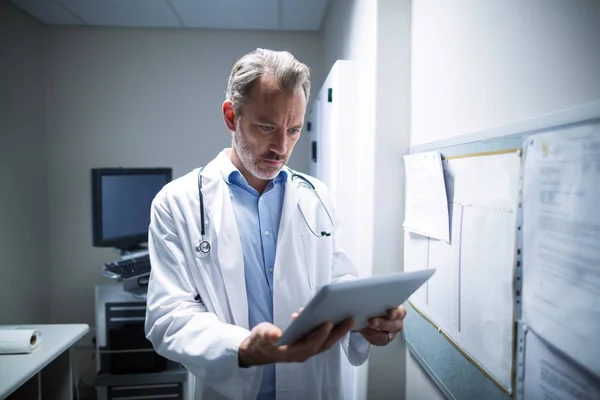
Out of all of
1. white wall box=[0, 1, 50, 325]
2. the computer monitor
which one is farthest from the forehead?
white wall box=[0, 1, 50, 325]

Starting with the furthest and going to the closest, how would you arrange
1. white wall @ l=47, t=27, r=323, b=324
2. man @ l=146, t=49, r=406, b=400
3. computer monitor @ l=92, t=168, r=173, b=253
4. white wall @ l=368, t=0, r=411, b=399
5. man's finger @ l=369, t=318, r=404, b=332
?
Answer: white wall @ l=47, t=27, r=323, b=324 < computer monitor @ l=92, t=168, r=173, b=253 < white wall @ l=368, t=0, r=411, b=399 < man @ l=146, t=49, r=406, b=400 < man's finger @ l=369, t=318, r=404, b=332

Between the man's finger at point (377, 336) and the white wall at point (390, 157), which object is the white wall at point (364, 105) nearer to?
the white wall at point (390, 157)

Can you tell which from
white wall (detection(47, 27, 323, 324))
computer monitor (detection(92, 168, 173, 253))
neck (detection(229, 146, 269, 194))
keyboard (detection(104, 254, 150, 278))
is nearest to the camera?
neck (detection(229, 146, 269, 194))

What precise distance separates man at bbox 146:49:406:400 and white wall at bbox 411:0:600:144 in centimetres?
36

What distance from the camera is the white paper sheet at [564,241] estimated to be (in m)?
0.49

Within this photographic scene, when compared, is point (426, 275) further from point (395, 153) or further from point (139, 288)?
point (139, 288)

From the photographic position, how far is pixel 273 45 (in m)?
2.78

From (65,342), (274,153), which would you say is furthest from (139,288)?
(274,153)

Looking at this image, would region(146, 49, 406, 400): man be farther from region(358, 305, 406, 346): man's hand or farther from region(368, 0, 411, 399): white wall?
region(368, 0, 411, 399): white wall

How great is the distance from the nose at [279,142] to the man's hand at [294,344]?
17.7 inches

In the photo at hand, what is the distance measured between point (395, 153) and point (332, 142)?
0.42 m

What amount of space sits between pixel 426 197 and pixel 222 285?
0.58 metres

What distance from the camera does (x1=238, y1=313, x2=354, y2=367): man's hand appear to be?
2.11 ft

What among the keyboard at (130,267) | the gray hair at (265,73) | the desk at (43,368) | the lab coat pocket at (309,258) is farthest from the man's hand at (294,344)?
the keyboard at (130,267)
